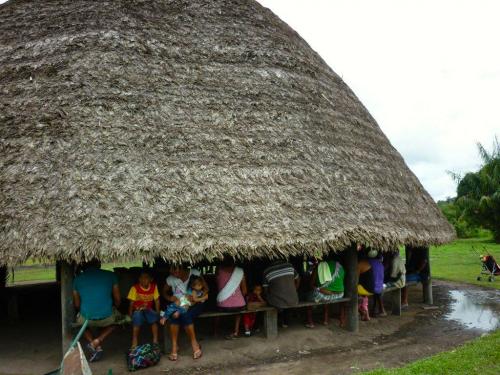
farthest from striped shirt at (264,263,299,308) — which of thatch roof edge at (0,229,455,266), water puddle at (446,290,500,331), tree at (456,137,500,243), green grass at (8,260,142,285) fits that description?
tree at (456,137,500,243)

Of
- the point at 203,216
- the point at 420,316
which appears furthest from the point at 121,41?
the point at 420,316

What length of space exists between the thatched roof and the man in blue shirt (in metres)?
0.71

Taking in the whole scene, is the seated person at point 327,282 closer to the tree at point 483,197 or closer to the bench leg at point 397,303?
the bench leg at point 397,303

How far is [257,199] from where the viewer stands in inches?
316

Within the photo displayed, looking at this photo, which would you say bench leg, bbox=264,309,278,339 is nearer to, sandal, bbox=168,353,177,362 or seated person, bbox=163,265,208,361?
seated person, bbox=163,265,208,361

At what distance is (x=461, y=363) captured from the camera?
6.58 meters

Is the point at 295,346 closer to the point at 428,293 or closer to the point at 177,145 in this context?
the point at 177,145

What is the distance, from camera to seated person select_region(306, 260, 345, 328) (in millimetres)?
8750

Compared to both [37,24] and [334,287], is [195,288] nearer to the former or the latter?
[334,287]

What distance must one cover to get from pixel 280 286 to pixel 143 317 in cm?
240

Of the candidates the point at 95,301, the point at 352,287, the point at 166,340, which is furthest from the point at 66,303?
the point at 352,287

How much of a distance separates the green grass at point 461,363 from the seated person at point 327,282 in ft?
7.14

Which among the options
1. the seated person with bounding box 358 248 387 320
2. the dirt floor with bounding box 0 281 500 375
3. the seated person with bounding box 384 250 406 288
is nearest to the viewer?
the dirt floor with bounding box 0 281 500 375

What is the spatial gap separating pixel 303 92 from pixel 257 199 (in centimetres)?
336
